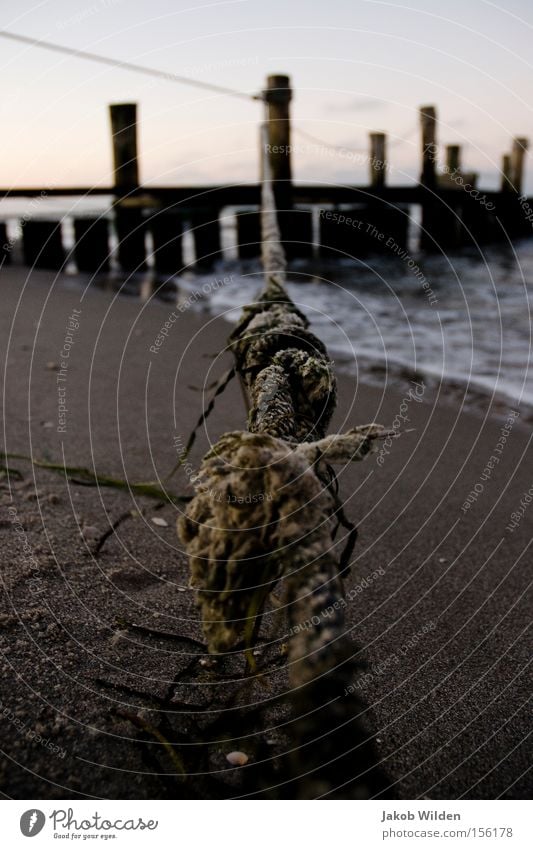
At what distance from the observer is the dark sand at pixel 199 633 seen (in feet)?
4.84

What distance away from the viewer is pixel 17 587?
194cm

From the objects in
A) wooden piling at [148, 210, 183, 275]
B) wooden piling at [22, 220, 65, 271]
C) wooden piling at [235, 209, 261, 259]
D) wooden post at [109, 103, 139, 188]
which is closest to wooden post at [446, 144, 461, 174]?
wooden piling at [235, 209, 261, 259]

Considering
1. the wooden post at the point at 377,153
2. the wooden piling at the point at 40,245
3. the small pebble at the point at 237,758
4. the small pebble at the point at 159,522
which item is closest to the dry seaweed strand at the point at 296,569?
the small pebble at the point at 237,758

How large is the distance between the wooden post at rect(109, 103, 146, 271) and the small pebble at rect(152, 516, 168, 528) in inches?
267

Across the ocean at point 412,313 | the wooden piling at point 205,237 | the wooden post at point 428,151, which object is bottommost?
the ocean at point 412,313

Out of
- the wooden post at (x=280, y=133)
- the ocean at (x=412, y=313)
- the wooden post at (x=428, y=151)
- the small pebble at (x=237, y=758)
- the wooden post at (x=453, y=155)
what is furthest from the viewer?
the wooden post at (x=453, y=155)

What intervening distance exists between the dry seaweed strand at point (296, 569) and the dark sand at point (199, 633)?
25 cm

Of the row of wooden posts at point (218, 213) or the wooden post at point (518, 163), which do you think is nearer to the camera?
the row of wooden posts at point (218, 213)

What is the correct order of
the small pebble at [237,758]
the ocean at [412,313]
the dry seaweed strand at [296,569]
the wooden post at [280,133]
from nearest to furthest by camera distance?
the dry seaweed strand at [296,569], the small pebble at [237,758], the ocean at [412,313], the wooden post at [280,133]

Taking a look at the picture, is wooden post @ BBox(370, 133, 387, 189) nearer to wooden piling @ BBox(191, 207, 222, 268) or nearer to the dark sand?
wooden piling @ BBox(191, 207, 222, 268)

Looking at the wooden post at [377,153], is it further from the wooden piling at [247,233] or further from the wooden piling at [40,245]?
the wooden piling at [40,245]

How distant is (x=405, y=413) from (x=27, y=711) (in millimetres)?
3333

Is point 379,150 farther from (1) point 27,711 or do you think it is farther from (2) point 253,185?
(1) point 27,711

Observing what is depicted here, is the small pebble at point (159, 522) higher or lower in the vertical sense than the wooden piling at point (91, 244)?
lower
